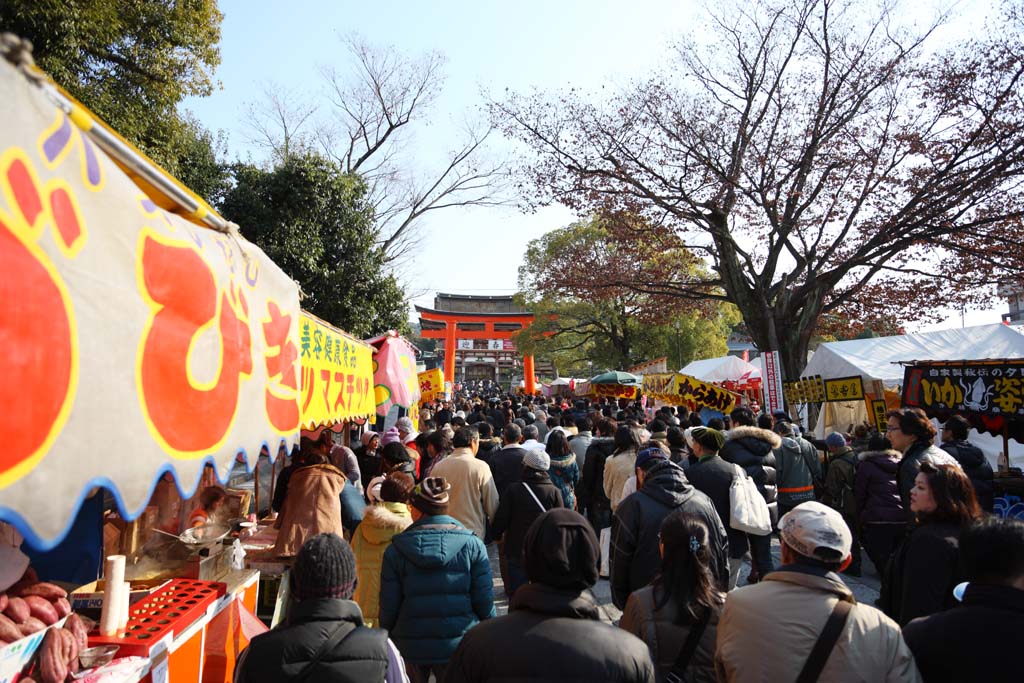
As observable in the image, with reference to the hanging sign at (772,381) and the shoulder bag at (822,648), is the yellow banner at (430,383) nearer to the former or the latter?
the hanging sign at (772,381)

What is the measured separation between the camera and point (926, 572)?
296cm

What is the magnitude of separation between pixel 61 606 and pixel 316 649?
159 centimetres

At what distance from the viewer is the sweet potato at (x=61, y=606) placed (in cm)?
275

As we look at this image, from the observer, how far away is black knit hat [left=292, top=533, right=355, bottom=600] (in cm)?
212

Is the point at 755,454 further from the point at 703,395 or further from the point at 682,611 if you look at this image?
the point at 703,395

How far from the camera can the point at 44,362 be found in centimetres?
135

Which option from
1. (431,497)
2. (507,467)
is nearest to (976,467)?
(507,467)

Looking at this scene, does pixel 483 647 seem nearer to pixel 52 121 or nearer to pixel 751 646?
pixel 751 646

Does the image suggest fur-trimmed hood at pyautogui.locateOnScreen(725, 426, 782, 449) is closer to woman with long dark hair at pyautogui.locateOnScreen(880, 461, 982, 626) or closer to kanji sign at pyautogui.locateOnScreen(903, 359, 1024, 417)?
woman with long dark hair at pyautogui.locateOnScreen(880, 461, 982, 626)

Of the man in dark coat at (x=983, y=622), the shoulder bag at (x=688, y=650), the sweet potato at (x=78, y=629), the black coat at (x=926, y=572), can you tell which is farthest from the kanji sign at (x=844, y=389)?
the sweet potato at (x=78, y=629)

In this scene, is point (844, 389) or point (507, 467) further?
point (844, 389)

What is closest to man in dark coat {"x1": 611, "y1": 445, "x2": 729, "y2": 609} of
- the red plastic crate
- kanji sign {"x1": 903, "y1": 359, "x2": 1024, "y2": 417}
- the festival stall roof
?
the red plastic crate

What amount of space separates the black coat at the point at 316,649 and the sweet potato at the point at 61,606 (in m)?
1.30

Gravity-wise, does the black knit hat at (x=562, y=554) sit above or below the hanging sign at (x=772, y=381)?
below
